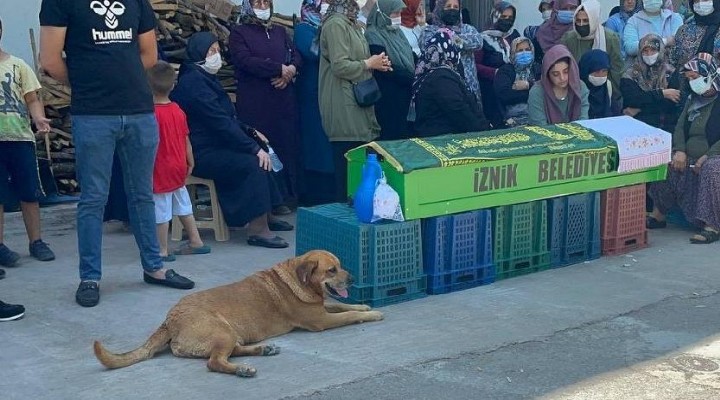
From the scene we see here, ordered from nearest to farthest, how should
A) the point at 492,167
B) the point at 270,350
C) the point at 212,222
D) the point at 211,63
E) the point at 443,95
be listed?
1. the point at 270,350
2. the point at 492,167
3. the point at 443,95
4. the point at 211,63
5. the point at 212,222

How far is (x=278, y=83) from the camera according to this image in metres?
8.38

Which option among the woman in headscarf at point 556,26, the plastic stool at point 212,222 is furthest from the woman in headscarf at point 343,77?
the woman in headscarf at point 556,26

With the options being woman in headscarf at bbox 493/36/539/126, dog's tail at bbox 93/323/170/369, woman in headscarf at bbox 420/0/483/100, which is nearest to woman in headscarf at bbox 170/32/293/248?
woman in headscarf at bbox 420/0/483/100

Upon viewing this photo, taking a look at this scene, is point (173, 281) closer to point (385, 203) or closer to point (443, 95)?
point (385, 203)

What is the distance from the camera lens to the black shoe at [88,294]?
6.12m

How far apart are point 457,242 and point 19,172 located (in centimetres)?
293

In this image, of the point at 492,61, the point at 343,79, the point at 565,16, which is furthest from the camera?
the point at 565,16

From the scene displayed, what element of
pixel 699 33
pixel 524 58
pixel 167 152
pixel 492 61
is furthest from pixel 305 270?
pixel 699 33

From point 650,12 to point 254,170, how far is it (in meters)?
4.57

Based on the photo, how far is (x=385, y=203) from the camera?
6.07 meters

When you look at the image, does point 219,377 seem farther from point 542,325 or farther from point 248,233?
point 248,233

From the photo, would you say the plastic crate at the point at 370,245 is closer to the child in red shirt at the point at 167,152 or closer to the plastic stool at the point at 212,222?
the child in red shirt at the point at 167,152

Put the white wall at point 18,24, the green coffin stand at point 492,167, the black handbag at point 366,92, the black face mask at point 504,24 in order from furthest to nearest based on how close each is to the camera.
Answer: the black face mask at point 504,24
the white wall at point 18,24
the black handbag at point 366,92
the green coffin stand at point 492,167

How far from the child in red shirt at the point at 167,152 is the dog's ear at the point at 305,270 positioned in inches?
65.3
